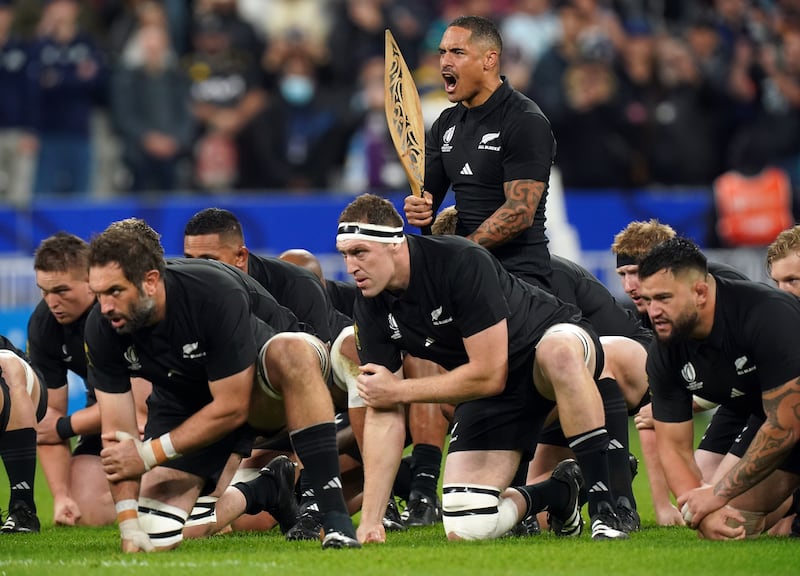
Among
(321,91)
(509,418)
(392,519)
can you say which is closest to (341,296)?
(392,519)

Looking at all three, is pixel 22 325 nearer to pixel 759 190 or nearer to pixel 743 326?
pixel 759 190

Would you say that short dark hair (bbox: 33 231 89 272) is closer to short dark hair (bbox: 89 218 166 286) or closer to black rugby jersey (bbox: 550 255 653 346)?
short dark hair (bbox: 89 218 166 286)

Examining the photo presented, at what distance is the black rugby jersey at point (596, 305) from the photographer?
884 cm

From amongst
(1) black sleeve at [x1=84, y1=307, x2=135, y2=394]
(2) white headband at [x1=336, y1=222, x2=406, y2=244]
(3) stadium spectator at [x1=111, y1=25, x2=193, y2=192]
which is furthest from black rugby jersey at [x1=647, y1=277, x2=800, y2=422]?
(3) stadium spectator at [x1=111, y1=25, x2=193, y2=192]

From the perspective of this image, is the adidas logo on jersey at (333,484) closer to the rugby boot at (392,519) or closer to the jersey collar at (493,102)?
the rugby boot at (392,519)

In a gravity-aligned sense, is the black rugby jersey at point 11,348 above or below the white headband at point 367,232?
below

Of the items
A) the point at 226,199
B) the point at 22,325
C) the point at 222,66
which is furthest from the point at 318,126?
the point at 22,325

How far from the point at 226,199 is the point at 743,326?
8094mm

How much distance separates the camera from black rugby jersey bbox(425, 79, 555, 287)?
8.16m

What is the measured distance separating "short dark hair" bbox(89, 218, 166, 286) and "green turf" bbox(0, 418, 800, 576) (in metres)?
1.30

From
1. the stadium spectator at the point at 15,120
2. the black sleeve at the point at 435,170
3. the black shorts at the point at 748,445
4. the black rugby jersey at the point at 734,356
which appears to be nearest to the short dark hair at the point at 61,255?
the black sleeve at the point at 435,170

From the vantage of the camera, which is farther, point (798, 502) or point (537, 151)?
point (537, 151)

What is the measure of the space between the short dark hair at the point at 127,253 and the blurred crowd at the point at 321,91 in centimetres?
747

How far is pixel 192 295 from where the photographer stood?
7066 millimetres
